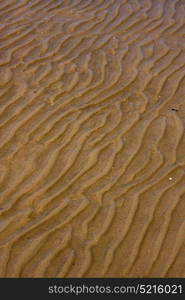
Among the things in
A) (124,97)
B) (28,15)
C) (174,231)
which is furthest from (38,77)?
(174,231)

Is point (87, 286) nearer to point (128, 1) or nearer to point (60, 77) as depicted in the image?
point (60, 77)

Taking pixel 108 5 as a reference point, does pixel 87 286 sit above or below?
below

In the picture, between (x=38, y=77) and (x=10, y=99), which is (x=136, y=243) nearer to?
Answer: (x=10, y=99)

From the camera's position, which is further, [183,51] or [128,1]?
[128,1]

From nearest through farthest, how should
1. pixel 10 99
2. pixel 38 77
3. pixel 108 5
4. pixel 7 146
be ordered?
1. pixel 7 146
2. pixel 10 99
3. pixel 38 77
4. pixel 108 5

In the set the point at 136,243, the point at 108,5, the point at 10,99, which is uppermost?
the point at 108,5

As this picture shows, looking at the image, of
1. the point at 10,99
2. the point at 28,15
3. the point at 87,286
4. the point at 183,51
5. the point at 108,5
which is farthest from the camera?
the point at 108,5
